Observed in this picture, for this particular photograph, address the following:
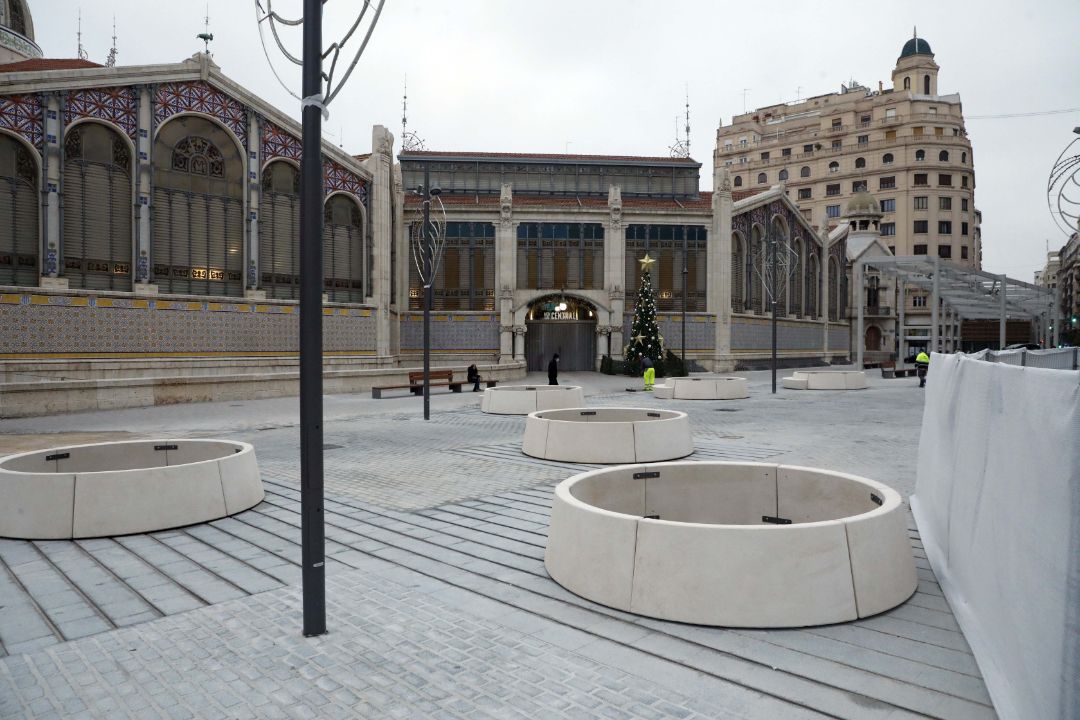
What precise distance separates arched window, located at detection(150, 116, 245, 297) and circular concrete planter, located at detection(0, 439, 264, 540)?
22920 millimetres

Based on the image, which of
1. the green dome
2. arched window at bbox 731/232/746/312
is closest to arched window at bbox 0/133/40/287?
arched window at bbox 731/232/746/312

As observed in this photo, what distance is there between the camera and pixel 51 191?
25.4 metres

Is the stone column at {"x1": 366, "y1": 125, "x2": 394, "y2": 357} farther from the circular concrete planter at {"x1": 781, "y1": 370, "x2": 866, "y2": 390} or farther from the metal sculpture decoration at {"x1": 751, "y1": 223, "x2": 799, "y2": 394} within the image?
the metal sculpture decoration at {"x1": 751, "y1": 223, "x2": 799, "y2": 394}

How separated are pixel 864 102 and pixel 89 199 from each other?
275 feet

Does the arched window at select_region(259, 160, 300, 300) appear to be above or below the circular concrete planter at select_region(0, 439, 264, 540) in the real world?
above

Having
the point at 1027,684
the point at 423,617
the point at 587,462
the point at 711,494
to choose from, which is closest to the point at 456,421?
the point at 587,462

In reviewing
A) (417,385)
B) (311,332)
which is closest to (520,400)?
(417,385)

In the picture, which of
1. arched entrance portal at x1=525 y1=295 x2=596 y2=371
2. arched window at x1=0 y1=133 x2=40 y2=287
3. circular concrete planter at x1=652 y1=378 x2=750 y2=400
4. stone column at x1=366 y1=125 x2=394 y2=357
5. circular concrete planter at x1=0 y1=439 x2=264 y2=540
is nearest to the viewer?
circular concrete planter at x1=0 y1=439 x2=264 y2=540

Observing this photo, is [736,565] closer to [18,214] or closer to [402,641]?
[402,641]

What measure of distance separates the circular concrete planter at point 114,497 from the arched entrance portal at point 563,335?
123ft

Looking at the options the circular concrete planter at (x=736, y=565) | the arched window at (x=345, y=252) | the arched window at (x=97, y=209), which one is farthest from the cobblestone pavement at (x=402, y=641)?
the arched window at (x=345, y=252)

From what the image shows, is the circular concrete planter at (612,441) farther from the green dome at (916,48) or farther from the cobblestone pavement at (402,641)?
the green dome at (916,48)

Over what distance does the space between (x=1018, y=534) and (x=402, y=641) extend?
3.51 meters

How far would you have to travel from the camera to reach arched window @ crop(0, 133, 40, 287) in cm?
2459
